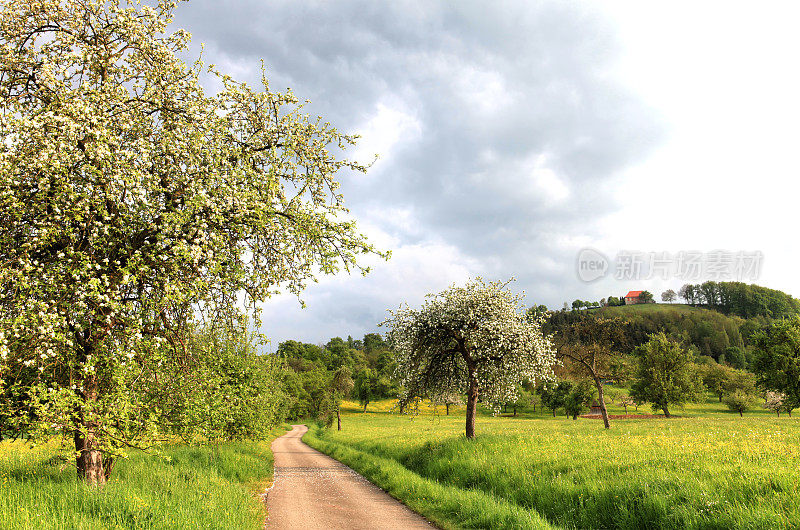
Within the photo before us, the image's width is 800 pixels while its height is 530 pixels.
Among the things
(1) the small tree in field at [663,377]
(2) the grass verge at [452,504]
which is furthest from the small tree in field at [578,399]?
A: (2) the grass verge at [452,504]

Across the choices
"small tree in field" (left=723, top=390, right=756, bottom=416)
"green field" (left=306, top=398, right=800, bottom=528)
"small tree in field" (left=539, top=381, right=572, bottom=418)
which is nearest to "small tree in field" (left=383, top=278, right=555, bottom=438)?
"green field" (left=306, top=398, right=800, bottom=528)

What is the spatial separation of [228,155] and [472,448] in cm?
1754

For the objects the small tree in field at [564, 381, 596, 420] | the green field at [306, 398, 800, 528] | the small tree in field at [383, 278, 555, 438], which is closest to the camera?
the green field at [306, 398, 800, 528]

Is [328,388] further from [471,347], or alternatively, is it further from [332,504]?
[332,504]

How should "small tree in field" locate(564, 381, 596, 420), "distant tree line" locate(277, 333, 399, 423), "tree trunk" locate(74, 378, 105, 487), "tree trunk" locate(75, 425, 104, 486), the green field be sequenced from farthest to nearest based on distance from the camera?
"small tree in field" locate(564, 381, 596, 420)
"distant tree line" locate(277, 333, 399, 423)
"tree trunk" locate(75, 425, 104, 486)
"tree trunk" locate(74, 378, 105, 487)
the green field

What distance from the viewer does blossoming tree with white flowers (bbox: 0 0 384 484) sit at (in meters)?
8.68

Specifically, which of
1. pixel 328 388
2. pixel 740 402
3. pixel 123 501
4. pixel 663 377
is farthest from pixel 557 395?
pixel 123 501

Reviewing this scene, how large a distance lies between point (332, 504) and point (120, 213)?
12571 mm

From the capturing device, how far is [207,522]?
9.87 metres

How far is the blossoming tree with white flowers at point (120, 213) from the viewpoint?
8.68 meters

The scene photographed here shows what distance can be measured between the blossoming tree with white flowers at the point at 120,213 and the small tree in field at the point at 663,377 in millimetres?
60059

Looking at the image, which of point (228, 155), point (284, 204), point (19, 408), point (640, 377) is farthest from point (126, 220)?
point (640, 377)

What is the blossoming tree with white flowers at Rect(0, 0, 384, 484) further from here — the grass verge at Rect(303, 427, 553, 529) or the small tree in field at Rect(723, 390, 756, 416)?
the small tree in field at Rect(723, 390, 756, 416)

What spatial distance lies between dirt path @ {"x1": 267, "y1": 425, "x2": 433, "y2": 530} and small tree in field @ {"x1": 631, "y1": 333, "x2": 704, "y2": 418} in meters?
50.2
